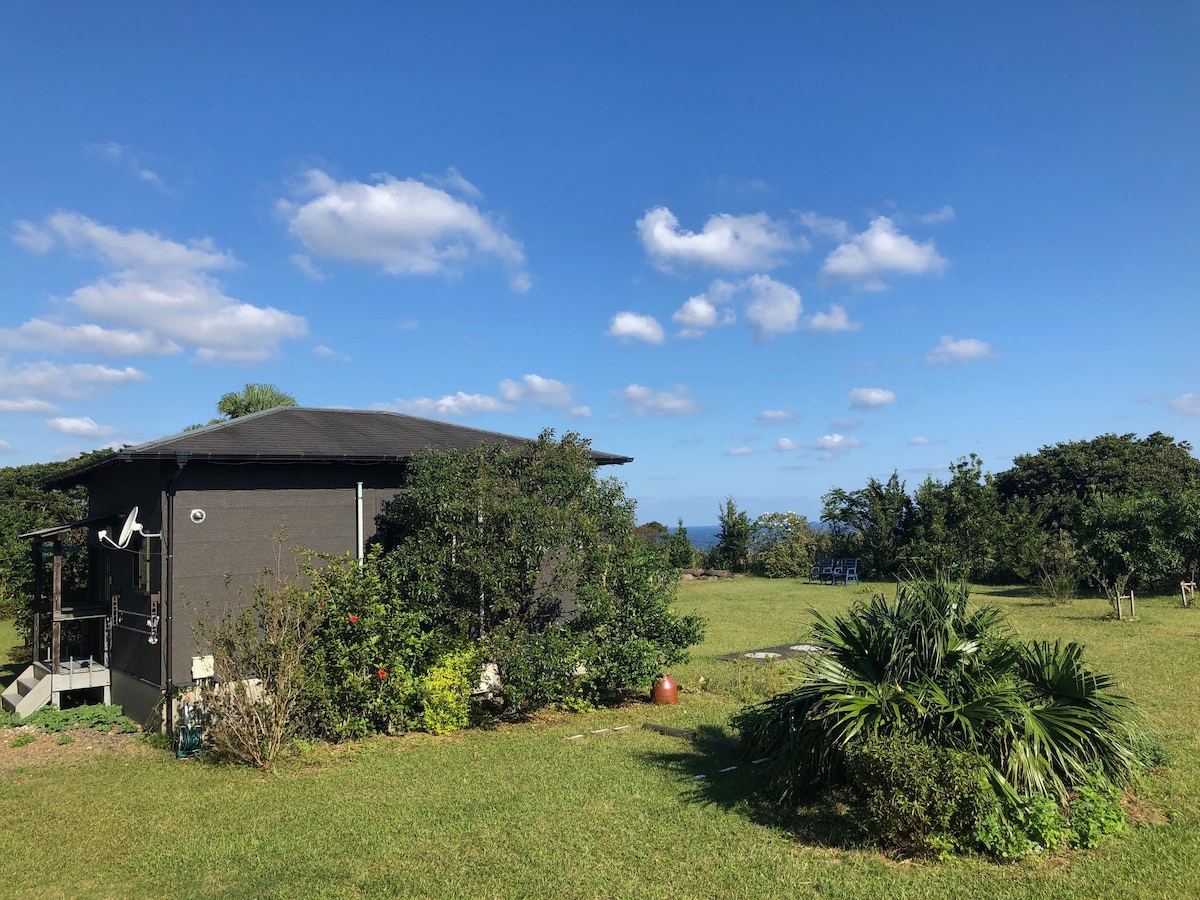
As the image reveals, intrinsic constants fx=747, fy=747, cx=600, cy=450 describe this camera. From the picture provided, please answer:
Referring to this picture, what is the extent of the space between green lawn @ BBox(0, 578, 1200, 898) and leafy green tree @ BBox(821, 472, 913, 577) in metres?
17.4

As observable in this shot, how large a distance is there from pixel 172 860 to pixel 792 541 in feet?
89.3

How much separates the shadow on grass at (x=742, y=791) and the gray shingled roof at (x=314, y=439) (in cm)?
483

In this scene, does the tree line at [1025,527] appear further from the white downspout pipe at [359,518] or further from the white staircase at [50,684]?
the white staircase at [50,684]

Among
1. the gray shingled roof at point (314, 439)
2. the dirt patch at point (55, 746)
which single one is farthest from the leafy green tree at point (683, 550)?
the dirt patch at point (55, 746)

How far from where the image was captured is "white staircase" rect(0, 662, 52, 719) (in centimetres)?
1036

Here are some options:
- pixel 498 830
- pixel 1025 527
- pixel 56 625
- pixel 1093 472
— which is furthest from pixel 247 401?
pixel 1093 472

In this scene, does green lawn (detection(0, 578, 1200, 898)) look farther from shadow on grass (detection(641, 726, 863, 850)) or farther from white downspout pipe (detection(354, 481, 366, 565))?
white downspout pipe (detection(354, 481, 366, 565))

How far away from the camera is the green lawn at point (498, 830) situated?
4.64 m

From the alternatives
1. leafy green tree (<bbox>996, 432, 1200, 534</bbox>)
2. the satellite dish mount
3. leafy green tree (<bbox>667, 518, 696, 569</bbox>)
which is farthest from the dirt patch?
leafy green tree (<bbox>996, 432, 1200, 534</bbox>)

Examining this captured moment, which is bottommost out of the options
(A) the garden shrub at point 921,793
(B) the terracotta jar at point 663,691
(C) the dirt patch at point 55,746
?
(C) the dirt patch at point 55,746

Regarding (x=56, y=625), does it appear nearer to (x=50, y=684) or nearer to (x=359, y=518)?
(x=50, y=684)

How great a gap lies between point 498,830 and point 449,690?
328 cm

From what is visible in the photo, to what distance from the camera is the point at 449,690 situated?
344 inches

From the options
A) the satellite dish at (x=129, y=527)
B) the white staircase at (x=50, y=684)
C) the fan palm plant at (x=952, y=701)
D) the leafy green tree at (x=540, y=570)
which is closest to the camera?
the fan palm plant at (x=952, y=701)
